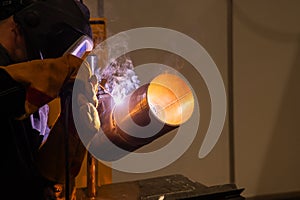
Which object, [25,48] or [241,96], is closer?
[25,48]

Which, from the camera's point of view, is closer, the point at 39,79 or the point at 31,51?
the point at 39,79

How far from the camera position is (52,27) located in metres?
0.91

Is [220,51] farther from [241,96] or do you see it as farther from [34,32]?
[34,32]

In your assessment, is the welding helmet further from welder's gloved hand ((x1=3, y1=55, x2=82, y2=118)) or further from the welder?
welder's gloved hand ((x1=3, y1=55, x2=82, y2=118))

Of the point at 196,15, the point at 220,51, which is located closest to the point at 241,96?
the point at 220,51

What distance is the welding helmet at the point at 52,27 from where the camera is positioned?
0.91 metres

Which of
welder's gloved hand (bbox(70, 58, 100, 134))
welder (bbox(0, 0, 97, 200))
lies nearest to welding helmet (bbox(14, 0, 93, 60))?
welder (bbox(0, 0, 97, 200))

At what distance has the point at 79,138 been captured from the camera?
3.10ft

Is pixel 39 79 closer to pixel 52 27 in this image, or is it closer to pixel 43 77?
pixel 43 77

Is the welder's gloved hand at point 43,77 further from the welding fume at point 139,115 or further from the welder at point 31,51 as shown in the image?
the welding fume at point 139,115

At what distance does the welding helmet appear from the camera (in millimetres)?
909

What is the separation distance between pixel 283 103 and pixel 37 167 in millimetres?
1509

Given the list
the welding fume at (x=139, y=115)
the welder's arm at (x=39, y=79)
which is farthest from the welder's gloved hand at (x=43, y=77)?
the welding fume at (x=139, y=115)

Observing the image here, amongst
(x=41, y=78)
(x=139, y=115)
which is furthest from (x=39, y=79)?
(x=139, y=115)
